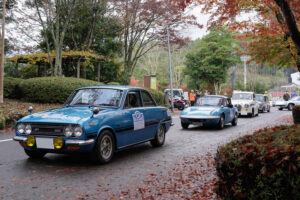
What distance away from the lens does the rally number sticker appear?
730 centimetres

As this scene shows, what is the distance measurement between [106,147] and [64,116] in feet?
3.45

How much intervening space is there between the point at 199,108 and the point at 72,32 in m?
16.9

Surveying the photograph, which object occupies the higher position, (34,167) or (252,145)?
(252,145)

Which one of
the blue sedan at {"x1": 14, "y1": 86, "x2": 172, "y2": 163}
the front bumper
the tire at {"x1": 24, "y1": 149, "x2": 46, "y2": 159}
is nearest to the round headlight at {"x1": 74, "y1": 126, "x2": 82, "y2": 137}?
the blue sedan at {"x1": 14, "y1": 86, "x2": 172, "y2": 163}

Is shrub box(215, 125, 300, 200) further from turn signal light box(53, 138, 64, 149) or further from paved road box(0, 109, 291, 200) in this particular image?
turn signal light box(53, 138, 64, 149)

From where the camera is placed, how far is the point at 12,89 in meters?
20.8

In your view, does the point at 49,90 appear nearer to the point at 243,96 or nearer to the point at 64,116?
the point at 243,96

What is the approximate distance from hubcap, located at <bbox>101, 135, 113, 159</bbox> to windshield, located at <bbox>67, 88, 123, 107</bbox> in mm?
906

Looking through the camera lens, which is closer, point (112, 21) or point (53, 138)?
point (53, 138)

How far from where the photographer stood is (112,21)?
92.5ft

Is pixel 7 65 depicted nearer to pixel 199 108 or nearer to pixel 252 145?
pixel 199 108

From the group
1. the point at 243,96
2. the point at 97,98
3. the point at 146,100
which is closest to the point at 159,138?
the point at 146,100

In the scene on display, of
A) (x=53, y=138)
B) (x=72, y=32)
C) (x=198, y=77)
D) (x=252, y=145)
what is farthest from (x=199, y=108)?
(x=198, y=77)

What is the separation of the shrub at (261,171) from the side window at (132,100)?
4.20 meters
